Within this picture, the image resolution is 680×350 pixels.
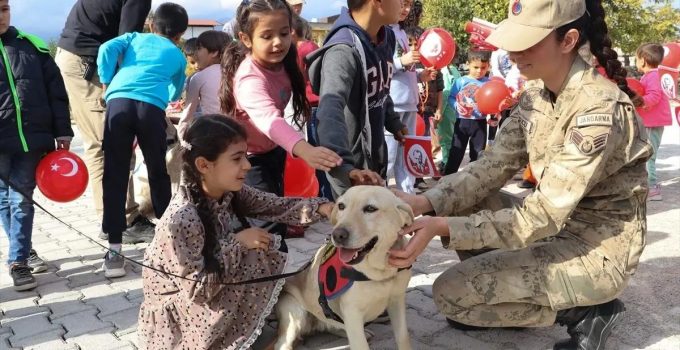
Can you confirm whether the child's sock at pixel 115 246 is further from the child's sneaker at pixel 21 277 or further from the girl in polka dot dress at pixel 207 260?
the girl in polka dot dress at pixel 207 260

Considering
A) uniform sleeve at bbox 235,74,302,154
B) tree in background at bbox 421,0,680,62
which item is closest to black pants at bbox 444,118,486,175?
uniform sleeve at bbox 235,74,302,154

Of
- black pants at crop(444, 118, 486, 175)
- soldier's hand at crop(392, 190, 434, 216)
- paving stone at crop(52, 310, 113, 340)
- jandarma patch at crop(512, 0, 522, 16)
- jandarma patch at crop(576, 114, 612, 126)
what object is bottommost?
paving stone at crop(52, 310, 113, 340)

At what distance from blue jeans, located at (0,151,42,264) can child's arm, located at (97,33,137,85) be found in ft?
2.63

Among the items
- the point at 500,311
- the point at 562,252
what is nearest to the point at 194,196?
the point at 500,311

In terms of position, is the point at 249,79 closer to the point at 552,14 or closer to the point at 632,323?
the point at 552,14

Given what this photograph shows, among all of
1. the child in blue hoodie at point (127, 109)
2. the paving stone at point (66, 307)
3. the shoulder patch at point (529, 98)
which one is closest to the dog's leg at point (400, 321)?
the shoulder patch at point (529, 98)

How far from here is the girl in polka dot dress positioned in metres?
2.76

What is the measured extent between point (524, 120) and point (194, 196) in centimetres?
183

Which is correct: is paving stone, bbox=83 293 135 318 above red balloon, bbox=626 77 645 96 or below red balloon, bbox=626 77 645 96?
below

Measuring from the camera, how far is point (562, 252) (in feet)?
9.41

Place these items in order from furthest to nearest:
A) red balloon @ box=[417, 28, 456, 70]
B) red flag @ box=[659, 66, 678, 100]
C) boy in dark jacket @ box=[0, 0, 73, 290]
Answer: red flag @ box=[659, 66, 678, 100]
red balloon @ box=[417, 28, 456, 70]
boy in dark jacket @ box=[0, 0, 73, 290]

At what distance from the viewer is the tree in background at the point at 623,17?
25.1 metres

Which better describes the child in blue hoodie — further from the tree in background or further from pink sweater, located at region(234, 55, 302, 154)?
the tree in background

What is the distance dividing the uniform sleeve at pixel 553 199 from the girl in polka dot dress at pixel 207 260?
0.80 m
